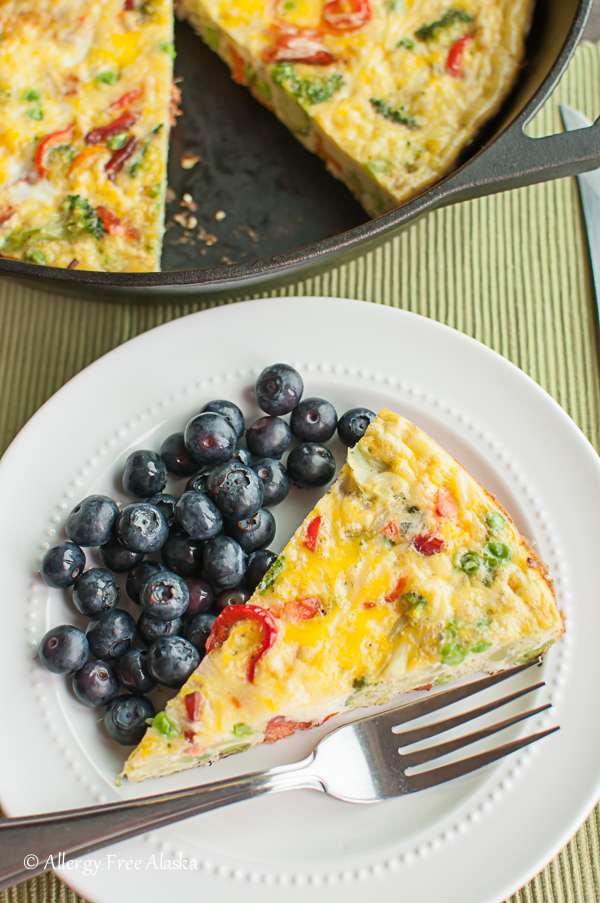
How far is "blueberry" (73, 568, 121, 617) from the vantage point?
→ 2588 mm

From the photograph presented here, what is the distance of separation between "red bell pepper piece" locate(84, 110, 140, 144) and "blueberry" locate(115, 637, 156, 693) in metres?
2.17

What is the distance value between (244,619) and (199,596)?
275mm

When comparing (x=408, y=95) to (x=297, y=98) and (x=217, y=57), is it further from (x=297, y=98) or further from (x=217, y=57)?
(x=217, y=57)

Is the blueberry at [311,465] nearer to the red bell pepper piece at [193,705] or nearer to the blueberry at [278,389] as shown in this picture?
the blueberry at [278,389]

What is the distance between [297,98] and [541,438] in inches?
73.4

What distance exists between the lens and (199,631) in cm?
256

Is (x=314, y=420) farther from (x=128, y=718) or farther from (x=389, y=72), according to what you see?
(x=389, y=72)

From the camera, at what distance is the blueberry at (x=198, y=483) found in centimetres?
271

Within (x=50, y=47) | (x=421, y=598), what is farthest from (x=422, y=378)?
(x=50, y=47)

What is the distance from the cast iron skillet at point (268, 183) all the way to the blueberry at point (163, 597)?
1026mm

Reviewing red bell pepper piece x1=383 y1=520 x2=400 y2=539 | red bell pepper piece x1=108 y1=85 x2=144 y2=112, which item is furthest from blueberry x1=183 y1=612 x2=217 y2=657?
red bell pepper piece x1=108 y1=85 x2=144 y2=112

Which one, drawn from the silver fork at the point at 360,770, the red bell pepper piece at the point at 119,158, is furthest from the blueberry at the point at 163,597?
the red bell pepper piece at the point at 119,158

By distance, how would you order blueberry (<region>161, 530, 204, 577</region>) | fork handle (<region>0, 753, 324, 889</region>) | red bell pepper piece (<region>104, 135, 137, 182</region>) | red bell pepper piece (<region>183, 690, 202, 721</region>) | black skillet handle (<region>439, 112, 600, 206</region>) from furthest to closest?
red bell pepper piece (<region>104, 135, 137, 182</region>) < blueberry (<region>161, 530, 204, 577</region>) < black skillet handle (<region>439, 112, 600, 206</region>) < red bell pepper piece (<region>183, 690, 202, 721</region>) < fork handle (<region>0, 753, 324, 889</region>)

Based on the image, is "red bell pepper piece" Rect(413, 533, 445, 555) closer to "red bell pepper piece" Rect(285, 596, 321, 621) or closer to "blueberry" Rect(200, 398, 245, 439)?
"red bell pepper piece" Rect(285, 596, 321, 621)
